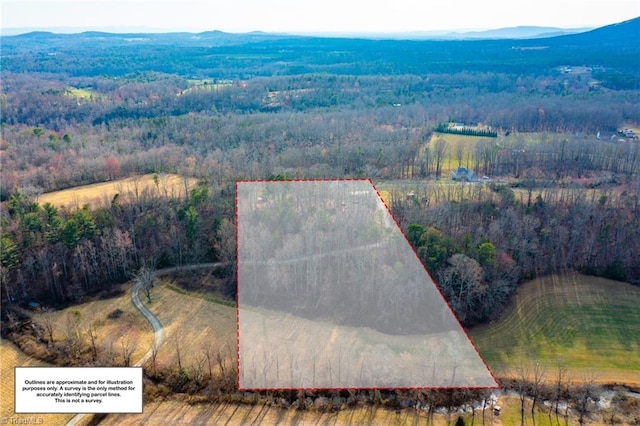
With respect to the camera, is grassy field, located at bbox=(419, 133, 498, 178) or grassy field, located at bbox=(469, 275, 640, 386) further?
grassy field, located at bbox=(419, 133, 498, 178)

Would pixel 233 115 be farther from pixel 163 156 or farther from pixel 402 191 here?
pixel 402 191

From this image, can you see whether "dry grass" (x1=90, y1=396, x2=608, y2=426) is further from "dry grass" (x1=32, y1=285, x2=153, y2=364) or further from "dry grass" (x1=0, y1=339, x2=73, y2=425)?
"dry grass" (x1=32, y1=285, x2=153, y2=364)

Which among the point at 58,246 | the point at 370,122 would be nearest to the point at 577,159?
the point at 370,122

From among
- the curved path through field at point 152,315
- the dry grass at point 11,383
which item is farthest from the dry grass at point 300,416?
the curved path through field at point 152,315

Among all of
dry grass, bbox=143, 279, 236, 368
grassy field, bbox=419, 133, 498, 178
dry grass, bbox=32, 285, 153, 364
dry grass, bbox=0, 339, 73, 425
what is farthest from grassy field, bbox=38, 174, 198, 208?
grassy field, bbox=419, 133, 498, 178

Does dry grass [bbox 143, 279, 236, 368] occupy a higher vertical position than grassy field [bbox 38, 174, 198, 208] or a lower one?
lower

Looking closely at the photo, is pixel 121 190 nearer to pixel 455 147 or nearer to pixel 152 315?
pixel 152 315

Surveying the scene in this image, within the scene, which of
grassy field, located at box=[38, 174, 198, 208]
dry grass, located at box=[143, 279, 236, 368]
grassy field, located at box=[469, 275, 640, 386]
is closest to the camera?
grassy field, located at box=[469, 275, 640, 386]
